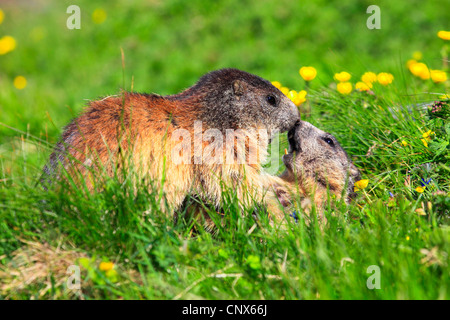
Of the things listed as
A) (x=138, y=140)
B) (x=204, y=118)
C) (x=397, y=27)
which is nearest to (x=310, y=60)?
(x=397, y=27)

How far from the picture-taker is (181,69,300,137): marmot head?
4.23 metres

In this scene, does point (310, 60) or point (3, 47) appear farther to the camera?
point (3, 47)

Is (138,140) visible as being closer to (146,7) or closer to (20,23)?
(146,7)

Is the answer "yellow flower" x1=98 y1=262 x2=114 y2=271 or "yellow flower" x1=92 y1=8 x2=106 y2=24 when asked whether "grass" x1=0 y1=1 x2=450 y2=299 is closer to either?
"yellow flower" x1=98 y1=262 x2=114 y2=271

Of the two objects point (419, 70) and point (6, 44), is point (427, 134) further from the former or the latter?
point (6, 44)

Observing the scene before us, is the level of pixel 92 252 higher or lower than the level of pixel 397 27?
lower

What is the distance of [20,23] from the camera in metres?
11.5

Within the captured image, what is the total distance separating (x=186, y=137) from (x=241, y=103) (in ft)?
2.01

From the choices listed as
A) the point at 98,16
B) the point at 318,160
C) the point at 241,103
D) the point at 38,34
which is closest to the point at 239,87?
the point at 241,103

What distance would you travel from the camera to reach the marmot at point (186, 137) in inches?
146

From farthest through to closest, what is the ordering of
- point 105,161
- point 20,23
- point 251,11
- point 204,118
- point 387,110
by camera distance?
point 20,23, point 251,11, point 387,110, point 204,118, point 105,161

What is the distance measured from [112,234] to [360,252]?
148cm

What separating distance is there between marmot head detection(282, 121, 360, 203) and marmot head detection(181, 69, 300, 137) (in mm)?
175
